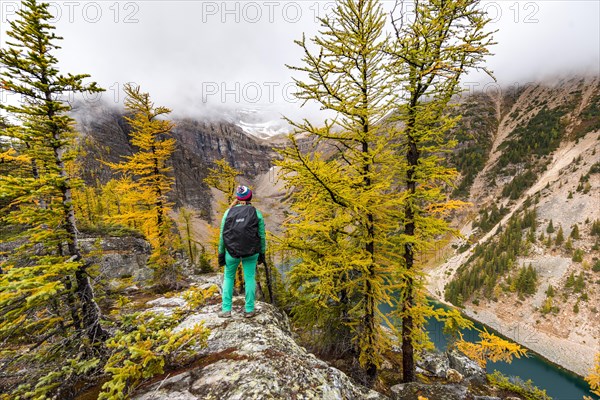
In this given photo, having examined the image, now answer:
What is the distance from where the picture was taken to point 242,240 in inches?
196

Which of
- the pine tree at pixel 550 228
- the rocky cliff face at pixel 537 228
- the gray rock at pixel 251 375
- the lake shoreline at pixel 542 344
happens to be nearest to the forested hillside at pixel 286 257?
the gray rock at pixel 251 375

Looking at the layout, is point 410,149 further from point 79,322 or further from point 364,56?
point 79,322

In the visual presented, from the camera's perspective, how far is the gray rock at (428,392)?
23.1 ft

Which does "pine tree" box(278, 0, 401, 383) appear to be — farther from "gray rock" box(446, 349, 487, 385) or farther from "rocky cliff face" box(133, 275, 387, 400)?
"gray rock" box(446, 349, 487, 385)

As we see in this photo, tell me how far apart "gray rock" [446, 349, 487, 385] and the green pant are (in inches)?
524

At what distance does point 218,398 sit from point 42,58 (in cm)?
742

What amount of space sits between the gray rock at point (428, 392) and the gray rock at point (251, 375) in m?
3.43

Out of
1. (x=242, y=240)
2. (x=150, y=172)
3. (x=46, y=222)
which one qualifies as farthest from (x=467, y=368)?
(x=150, y=172)

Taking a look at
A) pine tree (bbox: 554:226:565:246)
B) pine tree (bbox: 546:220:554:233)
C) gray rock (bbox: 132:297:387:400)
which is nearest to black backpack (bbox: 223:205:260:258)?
gray rock (bbox: 132:297:387:400)

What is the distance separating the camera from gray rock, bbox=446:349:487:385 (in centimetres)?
1238

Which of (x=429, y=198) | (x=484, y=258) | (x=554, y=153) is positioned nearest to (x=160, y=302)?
(x=429, y=198)

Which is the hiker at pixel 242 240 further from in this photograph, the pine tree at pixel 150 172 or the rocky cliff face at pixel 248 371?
the pine tree at pixel 150 172

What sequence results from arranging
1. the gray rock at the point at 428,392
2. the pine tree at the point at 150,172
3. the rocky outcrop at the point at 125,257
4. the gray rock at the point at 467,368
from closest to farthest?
the gray rock at the point at 428,392, the gray rock at the point at 467,368, the pine tree at the point at 150,172, the rocky outcrop at the point at 125,257

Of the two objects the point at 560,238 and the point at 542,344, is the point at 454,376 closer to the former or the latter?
the point at 542,344
